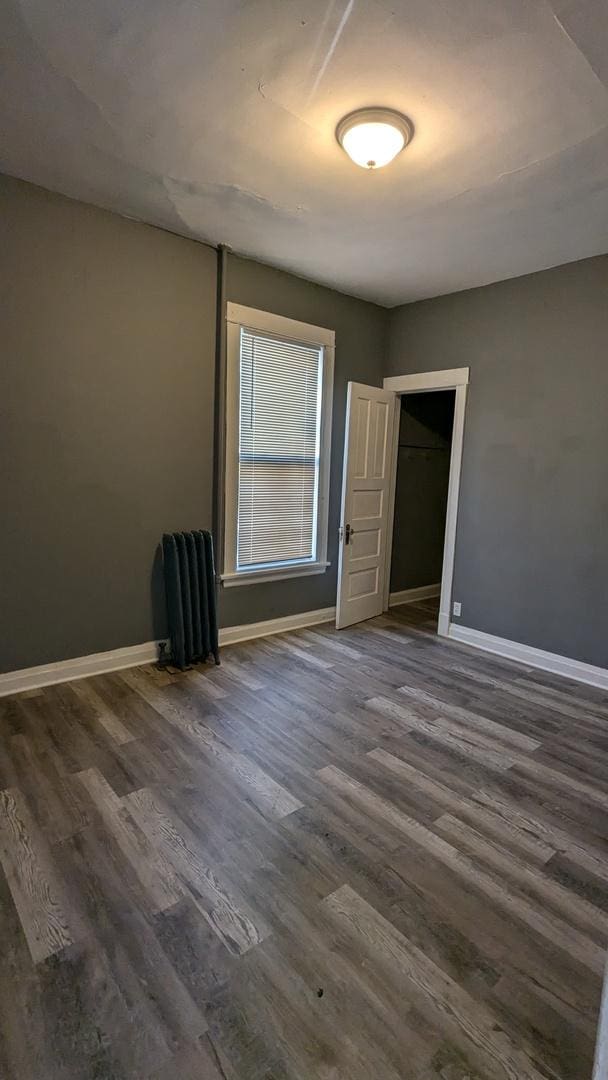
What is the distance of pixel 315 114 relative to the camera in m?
2.07

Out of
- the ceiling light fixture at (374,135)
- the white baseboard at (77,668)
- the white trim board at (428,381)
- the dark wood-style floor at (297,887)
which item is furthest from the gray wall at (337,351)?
the ceiling light fixture at (374,135)

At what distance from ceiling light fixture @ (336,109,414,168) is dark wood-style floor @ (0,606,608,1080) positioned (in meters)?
2.77

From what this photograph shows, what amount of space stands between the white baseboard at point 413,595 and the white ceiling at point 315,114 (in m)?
3.28

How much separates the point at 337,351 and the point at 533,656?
297cm

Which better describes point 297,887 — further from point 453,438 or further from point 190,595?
point 453,438

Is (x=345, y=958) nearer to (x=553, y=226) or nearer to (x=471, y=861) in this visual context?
(x=471, y=861)

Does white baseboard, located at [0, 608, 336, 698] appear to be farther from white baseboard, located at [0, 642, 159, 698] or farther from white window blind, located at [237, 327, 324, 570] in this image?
white window blind, located at [237, 327, 324, 570]

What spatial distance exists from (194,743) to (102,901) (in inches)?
37.1

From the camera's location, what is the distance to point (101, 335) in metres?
3.07

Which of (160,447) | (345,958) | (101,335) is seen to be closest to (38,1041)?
(345,958)

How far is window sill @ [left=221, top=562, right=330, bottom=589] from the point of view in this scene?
388 cm

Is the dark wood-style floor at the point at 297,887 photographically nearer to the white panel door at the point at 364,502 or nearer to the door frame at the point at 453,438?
the door frame at the point at 453,438

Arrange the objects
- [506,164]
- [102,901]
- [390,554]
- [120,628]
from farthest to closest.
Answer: [390,554] → [120,628] → [506,164] → [102,901]

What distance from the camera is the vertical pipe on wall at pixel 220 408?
3.53 m
